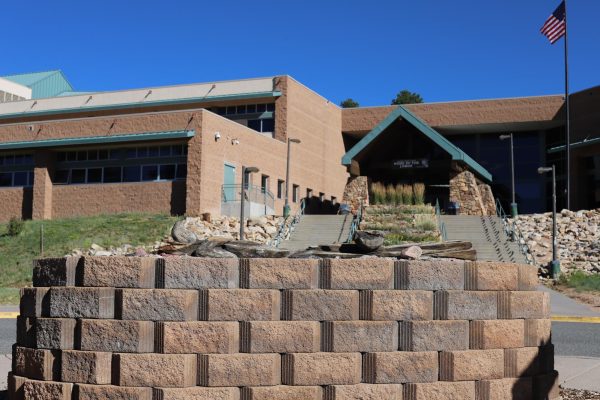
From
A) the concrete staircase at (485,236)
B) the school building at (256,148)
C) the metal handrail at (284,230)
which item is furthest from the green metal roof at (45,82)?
the concrete staircase at (485,236)

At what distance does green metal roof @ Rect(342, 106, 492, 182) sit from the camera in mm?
37500

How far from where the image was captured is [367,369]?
274 inches

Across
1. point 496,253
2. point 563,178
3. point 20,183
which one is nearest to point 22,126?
point 20,183

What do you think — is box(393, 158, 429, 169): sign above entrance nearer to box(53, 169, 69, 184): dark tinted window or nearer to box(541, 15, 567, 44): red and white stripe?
box(541, 15, 567, 44): red and white stripe

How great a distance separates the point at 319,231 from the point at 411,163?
32.1 feet

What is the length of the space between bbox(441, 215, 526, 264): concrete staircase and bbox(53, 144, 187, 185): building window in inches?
501

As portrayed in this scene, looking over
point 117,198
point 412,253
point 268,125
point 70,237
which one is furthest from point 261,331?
point 268,125

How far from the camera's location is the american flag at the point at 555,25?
40.2 meters

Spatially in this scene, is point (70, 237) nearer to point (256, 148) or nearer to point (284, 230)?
point (284, 230)

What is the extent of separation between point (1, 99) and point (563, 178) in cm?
4265

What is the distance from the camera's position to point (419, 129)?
3806cm

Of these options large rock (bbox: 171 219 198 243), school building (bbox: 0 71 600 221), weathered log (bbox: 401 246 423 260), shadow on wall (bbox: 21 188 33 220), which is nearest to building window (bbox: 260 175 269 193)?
school building (bbox: 0 71 600 221)

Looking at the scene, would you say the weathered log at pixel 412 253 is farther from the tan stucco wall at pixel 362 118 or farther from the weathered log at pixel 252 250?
the tan stucco wall at pixel 362 118

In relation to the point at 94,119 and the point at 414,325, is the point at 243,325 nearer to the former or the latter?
the point at 414,325
